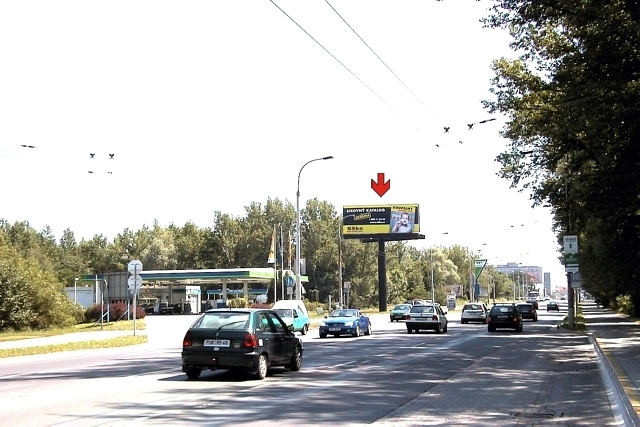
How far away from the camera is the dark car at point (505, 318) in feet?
138

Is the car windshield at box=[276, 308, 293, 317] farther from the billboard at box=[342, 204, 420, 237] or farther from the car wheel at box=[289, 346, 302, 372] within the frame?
the billboard at box=[342, 204, 420, 237]

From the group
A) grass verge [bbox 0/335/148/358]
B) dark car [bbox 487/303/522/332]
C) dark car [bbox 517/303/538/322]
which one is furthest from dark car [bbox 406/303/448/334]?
dark car [bbox 517/303/538/322]

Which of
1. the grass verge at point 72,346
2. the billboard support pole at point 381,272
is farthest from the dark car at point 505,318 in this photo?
the billboard support pole at point 381,272

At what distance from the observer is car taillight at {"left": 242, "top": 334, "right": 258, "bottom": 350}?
1585cm

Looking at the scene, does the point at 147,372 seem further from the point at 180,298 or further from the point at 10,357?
the point at 180,298

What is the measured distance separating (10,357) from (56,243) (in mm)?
133152

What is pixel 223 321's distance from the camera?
16.3 m

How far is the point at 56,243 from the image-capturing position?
501 feet

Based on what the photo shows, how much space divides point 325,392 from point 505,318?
29639 mm

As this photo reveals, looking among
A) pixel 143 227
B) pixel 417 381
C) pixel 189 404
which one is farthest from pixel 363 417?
pixel 143 227

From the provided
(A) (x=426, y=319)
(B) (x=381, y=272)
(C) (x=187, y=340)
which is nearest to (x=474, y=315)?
(A) (x=426, y=319)

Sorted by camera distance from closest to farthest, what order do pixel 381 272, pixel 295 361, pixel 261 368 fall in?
pixel 261 368
pixel 295 361
pixel 381 272

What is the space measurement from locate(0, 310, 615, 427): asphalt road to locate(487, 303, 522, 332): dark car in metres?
17.8

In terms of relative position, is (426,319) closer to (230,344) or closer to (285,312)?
(285,312)
